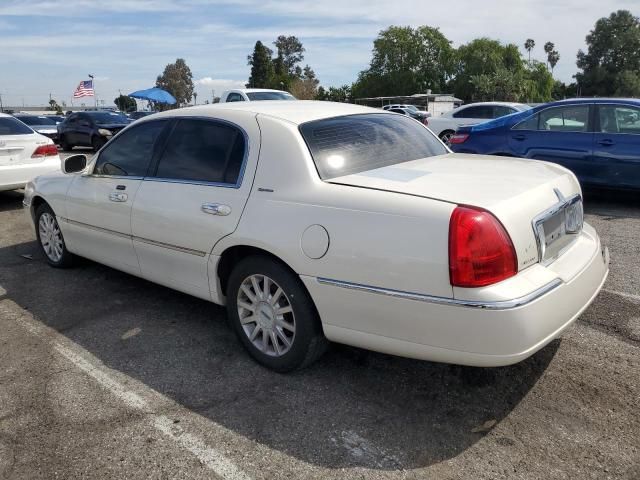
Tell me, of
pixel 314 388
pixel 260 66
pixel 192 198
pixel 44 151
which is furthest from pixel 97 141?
pixel 260 66

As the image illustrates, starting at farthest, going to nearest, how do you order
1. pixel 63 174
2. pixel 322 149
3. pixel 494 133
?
pixel 494 133
pixel 63 174
pixel 322 149

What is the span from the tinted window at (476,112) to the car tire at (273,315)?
12284 mm

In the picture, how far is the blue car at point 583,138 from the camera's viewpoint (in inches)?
283

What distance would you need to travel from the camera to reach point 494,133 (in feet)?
27.1

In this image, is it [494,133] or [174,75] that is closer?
[494,133]

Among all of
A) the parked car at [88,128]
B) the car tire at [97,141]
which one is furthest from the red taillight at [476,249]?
the car tire at [97,141]

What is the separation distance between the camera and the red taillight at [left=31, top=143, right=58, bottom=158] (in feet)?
27.9

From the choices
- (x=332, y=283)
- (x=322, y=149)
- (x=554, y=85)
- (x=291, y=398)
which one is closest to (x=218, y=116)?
(x=322, y=149)

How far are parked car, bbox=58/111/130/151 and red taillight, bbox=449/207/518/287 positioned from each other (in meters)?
16.3

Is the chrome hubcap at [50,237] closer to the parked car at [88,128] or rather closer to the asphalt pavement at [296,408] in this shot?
the asphalt pavement at [296,408]

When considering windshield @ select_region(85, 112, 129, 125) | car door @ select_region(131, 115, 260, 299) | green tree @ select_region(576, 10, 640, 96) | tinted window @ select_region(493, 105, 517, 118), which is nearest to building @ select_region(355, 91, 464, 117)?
tinted window @ select_region(493, 105, 517, 118)

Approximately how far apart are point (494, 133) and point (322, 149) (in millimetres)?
5687

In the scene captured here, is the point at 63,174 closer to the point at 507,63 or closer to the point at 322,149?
the point at 322,149

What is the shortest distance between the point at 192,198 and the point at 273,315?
3.22 feet
